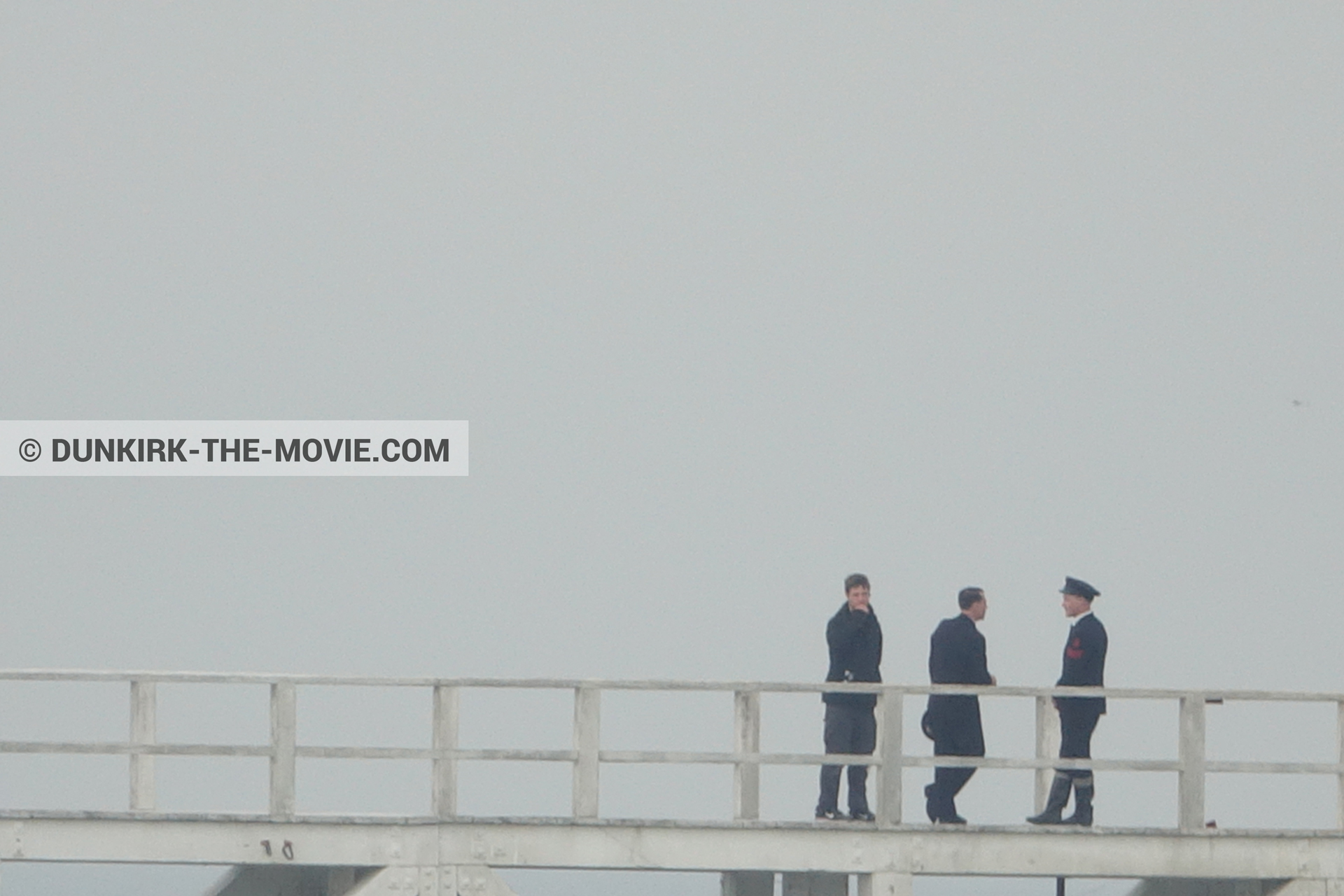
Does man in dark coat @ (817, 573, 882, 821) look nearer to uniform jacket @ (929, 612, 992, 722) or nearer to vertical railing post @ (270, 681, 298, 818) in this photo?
uniform jacket @ (929, 612, 992, 722)

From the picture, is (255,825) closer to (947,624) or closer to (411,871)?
(411,871)

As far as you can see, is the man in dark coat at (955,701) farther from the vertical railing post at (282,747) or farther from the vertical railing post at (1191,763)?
the vertical railing post at (282,747)

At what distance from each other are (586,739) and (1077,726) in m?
3.56

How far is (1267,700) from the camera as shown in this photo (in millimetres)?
17984

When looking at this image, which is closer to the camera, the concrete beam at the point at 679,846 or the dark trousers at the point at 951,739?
the concrete beam at the point at 679,846

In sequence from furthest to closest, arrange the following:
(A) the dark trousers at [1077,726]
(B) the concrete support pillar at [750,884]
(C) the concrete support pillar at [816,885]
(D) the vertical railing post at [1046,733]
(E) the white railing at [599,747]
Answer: (B) the concrete support pillar at [750,884], (C) the concrete support pillar at [816,885], (A) the dark trousers at [1077,726], (D) the vertical railing post at [1046,733], (E) the white railing at [599,747]

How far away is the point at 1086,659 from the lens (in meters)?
18.2

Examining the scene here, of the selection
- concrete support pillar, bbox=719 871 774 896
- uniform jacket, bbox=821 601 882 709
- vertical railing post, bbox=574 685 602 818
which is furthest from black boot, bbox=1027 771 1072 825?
vertical railing post, bbox=574 685 602 818

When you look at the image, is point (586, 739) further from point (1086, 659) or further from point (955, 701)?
point (1086, 659)

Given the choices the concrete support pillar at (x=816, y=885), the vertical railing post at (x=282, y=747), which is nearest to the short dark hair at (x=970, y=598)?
the concrete support pillar at (x=816, y=885)

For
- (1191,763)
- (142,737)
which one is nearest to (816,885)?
(1191,763)

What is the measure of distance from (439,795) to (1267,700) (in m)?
5.81

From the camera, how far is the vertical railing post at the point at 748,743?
1756cm

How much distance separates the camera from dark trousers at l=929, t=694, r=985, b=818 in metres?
18.2
